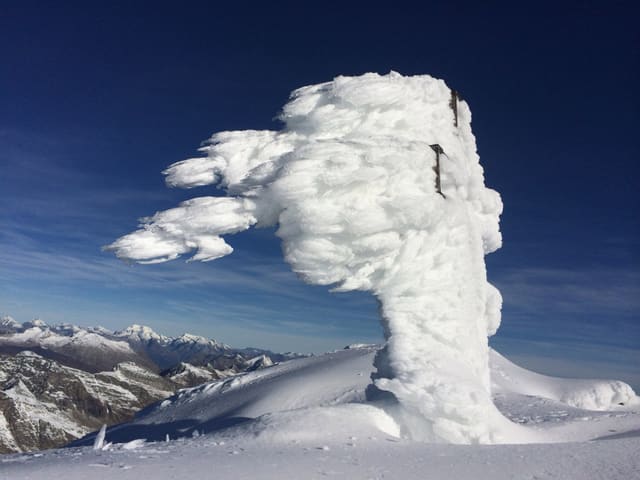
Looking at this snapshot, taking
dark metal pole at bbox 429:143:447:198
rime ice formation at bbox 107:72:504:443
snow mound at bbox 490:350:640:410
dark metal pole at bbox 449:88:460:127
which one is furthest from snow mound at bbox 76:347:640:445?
dark metal pole at bbox 449:88:460:127

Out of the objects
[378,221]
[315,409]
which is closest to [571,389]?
[378,221]

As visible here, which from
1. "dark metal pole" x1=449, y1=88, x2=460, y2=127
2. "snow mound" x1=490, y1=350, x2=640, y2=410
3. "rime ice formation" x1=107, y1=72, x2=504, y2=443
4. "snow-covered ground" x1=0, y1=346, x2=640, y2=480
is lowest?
"snow-covered ground" x1=0, y1=346, x2=640, y2=480

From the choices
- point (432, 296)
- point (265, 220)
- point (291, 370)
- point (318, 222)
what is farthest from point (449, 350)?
point (291, 370)

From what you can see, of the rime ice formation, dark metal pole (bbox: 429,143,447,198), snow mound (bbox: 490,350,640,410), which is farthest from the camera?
snow mound (bbox: 490,350,640,410)

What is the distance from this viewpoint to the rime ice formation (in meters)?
19.5

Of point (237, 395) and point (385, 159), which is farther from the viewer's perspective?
point (237, 395)

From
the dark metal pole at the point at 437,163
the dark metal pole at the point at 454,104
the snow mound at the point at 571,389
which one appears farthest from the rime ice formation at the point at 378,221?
the snow mound at the point at 571,389

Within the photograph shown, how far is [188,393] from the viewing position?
1847 inches

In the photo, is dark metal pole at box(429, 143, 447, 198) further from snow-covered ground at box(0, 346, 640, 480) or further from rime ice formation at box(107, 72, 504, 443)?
snow-covered ground at box(0, 346, 640, 480)

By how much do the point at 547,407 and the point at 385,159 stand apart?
1849cm

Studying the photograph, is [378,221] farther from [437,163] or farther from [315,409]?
[315,409]

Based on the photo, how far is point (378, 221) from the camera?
20.4 meters

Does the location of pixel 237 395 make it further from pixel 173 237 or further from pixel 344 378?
pixel 173 237

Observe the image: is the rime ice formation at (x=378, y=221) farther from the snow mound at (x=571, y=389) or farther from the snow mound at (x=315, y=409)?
the snow mound at (x=571, y=389)
